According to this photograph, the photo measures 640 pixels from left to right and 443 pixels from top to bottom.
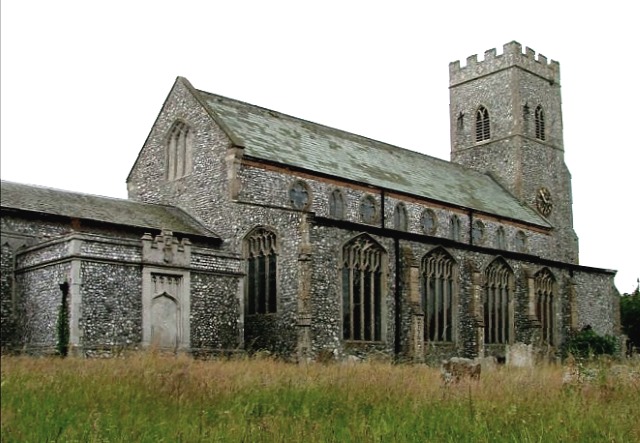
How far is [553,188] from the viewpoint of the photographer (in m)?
49.9

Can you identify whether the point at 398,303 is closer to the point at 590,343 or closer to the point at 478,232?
the point at 478,232

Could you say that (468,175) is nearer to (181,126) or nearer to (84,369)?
(181,126)

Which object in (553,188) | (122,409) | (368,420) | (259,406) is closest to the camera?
(122,409)

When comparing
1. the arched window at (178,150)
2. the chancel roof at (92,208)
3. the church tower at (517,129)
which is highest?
the church tower at (517,129)

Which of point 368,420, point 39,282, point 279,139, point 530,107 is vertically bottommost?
point 368,420

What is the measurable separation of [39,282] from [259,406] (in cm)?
1425

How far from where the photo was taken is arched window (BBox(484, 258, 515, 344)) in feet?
113

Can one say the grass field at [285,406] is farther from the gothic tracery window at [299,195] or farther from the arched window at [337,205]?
the arched window at [337,205]

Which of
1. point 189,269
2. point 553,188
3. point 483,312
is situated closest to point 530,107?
point 553,188

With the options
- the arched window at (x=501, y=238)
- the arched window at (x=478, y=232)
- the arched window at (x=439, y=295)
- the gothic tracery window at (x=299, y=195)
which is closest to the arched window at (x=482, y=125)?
the arched window at (x=501, y=238)

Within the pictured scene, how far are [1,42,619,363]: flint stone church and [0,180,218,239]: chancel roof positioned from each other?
0.29ft

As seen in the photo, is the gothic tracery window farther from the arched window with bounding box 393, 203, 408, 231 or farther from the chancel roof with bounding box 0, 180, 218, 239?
the arched window with bounding box 393, 203, 408, 231

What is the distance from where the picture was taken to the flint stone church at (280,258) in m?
23.9

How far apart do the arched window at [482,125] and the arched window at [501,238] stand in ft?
33.6
